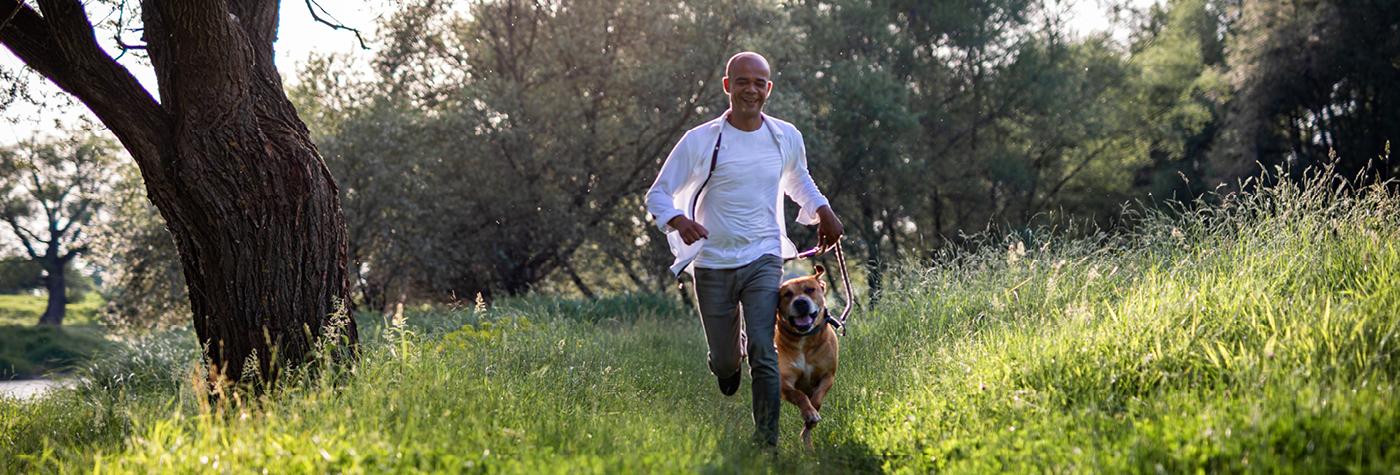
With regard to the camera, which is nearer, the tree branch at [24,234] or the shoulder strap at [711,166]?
the shoulder strap at [711,166]

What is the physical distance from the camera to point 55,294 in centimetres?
3731

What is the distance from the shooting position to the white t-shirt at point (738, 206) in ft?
18.4

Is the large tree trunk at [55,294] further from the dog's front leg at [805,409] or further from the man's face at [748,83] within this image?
the man's face at [748,83]

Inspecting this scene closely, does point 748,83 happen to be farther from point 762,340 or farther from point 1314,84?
point 1314,84

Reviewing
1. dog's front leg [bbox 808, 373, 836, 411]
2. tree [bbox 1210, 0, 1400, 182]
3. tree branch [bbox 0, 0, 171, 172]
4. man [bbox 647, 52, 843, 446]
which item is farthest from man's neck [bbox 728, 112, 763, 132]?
tree [bbox 1210, 0, 1400, 182]

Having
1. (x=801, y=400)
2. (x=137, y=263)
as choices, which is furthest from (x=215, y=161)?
(x=137, y=263)

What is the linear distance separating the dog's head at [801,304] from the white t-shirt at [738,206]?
0.98ft

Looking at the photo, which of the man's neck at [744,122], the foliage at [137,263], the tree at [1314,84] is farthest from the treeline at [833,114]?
the man's neck at [744,122]

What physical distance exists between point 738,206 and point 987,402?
1.52 m

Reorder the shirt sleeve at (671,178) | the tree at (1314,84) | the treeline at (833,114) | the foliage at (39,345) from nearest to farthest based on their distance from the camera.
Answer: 1. the shirt sleeve at (671,178)
2. the treeline at (833,114)
3. the foliage at (39,345)
4. the tree at (1314,84)

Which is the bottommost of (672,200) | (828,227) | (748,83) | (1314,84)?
(1314,84)

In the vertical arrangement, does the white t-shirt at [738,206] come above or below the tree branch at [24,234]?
below

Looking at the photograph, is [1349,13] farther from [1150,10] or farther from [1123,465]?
[1123,465]

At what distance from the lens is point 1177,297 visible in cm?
575
